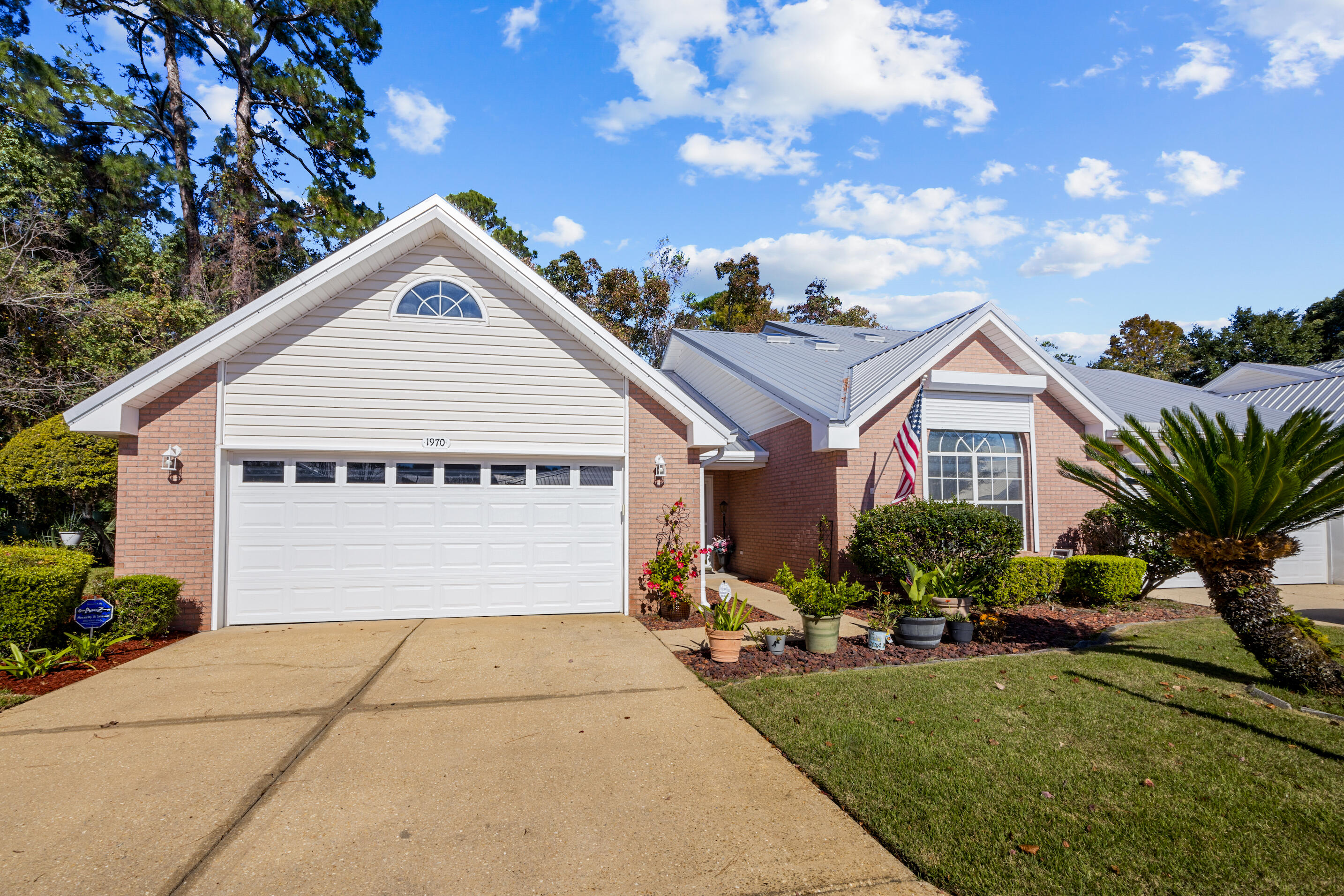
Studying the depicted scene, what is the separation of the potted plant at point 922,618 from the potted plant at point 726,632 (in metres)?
2.21

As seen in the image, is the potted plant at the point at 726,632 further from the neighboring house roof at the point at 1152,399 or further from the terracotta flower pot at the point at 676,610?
the neighboring house roof at the point at 1152,399

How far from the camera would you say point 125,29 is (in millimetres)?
21203

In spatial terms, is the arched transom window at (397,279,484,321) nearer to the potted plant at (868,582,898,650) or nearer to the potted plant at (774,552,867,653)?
the potted plant at (774,552,867,653)

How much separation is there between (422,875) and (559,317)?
8091 millimetres

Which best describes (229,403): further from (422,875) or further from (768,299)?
(768,299)

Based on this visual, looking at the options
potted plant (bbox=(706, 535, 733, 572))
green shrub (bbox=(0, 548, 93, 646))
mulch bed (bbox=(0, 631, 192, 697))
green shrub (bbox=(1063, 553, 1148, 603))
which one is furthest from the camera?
potted plant (bbox=(706, 535, 733, 572))

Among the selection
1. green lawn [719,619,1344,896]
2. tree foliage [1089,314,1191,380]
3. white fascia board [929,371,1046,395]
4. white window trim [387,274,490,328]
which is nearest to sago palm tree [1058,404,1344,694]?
green lawn [719,619,1344,896]

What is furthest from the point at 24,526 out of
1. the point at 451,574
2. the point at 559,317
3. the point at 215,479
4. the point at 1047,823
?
the point at 1047,823

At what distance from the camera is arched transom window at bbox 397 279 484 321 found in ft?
33.5

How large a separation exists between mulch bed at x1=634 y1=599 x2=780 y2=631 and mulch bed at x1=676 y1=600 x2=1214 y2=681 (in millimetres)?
1473

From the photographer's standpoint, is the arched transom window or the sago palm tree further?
the arched transom window

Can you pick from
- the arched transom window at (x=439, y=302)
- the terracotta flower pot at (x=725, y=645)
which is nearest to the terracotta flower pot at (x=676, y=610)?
the terracotta flower pot at (x=725, y=645)

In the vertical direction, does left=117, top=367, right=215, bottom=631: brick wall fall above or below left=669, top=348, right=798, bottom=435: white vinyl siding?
below

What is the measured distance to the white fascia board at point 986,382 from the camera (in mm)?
12867
